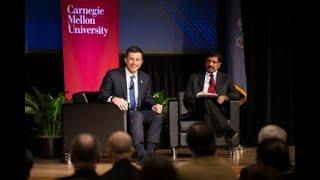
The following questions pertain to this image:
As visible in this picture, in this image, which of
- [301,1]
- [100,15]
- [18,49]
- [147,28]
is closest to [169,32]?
[147,28]

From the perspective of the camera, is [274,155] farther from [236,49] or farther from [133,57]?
[236,49]

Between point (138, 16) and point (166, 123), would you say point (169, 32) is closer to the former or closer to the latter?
point (138, 16)

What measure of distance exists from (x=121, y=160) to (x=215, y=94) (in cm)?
370

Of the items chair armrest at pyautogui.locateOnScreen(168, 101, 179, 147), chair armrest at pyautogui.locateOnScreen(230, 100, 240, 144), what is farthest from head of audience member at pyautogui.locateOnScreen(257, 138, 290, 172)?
chair armrest at pyautogui.locateOnScreen(230, 100, 240, 144)

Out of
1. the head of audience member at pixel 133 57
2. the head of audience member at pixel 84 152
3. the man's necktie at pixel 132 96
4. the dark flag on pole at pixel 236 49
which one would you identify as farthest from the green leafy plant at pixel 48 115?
the head of audience member at pixel 84 152

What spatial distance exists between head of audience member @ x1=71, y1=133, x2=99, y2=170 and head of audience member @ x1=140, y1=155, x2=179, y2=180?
0.45m

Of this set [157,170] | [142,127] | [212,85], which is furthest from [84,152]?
[212,85]

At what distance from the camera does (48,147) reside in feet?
23.5

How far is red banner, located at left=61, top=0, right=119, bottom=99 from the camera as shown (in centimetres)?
812

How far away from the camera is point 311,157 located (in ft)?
12.3

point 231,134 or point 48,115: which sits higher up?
point 48,115

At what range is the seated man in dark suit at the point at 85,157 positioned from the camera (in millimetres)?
3172

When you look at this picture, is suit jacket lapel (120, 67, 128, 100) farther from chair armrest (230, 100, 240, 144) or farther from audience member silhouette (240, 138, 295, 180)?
audience member silhouette (240, 138, 295, 180)

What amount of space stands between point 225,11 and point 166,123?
2.33m
